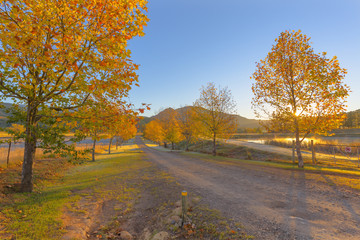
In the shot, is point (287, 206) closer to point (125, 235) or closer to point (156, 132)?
point (125, 235)

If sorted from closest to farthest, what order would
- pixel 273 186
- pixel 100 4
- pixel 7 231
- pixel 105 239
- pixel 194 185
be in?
pixel 7 231 → pixel 105 239 → pixel 100 4 → pixel 273 186 → pixel 194 185

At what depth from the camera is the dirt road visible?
5.00 m

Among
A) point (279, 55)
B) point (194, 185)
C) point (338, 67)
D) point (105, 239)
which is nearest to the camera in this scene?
point (105, 239)

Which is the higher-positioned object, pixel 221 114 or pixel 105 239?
pixel 221 114

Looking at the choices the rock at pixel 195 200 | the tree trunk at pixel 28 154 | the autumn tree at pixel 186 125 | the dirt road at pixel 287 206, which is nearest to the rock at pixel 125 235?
the rock at pixel 195 200

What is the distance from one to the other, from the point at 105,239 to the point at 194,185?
18.5 feet

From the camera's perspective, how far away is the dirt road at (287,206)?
5.00 m

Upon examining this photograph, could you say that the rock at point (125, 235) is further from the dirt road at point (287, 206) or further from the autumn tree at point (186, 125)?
the autumn tree at point (186, 125)

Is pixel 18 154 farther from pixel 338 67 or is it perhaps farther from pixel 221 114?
pixel 338 67

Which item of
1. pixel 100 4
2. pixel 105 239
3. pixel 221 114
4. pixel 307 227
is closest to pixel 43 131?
pixel 105 239

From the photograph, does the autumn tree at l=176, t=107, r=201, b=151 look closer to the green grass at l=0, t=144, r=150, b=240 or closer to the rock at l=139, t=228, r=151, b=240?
the green grass at l=0, t=144, r=150, b=240

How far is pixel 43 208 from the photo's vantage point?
22.4 ft

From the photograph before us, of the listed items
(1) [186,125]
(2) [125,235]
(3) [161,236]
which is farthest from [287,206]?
(1) [186,125]

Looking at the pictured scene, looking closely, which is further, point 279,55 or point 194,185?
point 279,55
